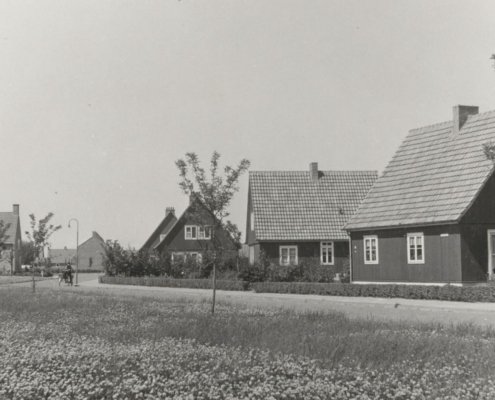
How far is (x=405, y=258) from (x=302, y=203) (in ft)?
47.6

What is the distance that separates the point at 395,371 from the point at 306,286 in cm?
2172

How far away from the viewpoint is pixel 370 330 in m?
12.6

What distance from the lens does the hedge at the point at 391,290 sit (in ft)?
79.4

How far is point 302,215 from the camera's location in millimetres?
44312

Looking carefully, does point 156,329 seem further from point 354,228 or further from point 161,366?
point 354,228

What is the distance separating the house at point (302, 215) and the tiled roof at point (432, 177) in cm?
825

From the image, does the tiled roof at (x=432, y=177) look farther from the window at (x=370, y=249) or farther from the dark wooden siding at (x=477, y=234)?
the window at (x=370, y=249)

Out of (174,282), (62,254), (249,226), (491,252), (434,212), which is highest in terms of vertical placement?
(249,226)

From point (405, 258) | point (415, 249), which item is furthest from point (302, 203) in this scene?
point (415, 249)

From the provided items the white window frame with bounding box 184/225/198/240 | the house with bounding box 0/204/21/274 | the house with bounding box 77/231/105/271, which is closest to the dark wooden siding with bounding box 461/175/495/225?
the white window frame with bounding box 184/225/198/240

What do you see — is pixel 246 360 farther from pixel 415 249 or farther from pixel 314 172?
pixel 314 172

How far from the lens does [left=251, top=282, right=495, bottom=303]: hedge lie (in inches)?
952

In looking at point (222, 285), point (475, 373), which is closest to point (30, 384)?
point (475, 373)

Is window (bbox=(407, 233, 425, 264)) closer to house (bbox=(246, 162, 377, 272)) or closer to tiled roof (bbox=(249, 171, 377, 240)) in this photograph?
house (bbox=(246, 162, 377, 272))
